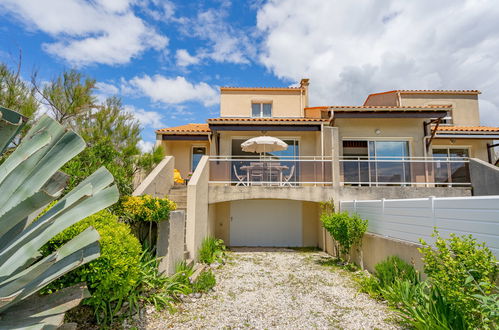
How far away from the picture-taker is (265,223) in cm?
1232

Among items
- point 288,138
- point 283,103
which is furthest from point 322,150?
point 283,103

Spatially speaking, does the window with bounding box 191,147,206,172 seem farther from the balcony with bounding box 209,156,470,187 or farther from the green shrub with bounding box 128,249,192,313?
the green shrub with bounding box 128,249,192,313

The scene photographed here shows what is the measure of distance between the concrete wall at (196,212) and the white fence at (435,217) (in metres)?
5.05

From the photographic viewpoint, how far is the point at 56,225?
213 cm

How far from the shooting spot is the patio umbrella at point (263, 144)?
10.9 metres

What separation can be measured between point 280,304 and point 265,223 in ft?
23.1

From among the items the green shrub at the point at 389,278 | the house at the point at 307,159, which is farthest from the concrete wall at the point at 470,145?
the green shrub at the point at 389,278

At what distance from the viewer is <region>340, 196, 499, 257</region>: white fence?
149 inches

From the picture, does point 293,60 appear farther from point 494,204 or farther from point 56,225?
point 56,225

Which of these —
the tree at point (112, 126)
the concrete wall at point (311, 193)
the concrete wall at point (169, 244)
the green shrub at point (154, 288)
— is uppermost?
the tree at point (112, 126)

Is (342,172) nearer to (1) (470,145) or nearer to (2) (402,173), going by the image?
(2) (402,173)

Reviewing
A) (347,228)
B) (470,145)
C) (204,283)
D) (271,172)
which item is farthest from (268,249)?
(470,145)

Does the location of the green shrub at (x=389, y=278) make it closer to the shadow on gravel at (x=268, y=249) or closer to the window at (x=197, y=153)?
the shadow on gravel at (x=268, y=249)

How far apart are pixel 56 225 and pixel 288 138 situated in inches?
471
